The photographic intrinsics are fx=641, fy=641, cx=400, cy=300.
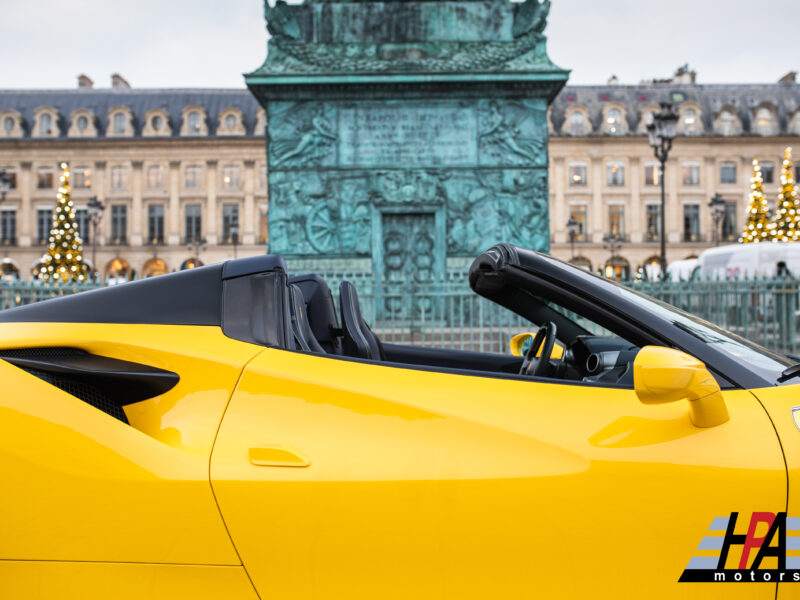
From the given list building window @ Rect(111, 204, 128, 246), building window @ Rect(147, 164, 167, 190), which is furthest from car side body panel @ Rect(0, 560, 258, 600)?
building window @ Rect(111, 204, 128, 246)

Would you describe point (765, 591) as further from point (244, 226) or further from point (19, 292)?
point (244, 226)

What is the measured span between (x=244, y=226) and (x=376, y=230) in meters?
40.9

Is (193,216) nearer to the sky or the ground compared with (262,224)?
nearer to the sky

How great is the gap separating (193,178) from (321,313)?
53.5m

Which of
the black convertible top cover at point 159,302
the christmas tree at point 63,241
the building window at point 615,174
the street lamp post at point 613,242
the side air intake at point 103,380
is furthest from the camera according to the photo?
the building window at point 615,174

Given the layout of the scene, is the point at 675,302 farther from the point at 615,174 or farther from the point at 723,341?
the point at 615,174

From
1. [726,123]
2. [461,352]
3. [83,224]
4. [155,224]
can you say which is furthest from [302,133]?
[726,123]

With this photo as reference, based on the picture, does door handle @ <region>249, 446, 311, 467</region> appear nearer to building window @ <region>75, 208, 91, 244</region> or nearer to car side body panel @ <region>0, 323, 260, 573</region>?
car side body panel @ <region>0, 323, 260, 573</region>

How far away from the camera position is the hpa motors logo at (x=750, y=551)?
1349 millimetres

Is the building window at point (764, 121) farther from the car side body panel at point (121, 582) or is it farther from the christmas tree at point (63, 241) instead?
the car side body panel at point (121, 582)

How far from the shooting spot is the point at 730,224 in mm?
52750

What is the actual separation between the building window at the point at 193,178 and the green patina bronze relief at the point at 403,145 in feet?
135

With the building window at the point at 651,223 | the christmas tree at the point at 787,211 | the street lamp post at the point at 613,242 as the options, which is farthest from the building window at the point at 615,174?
the christmas tree at the point at 787,211

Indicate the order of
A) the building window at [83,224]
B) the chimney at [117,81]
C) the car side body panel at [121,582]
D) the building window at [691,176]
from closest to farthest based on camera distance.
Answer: the car side body panel at [121,582]
the building window at [691,176]
the building window at [83,224]
the chimney at [117,81]
